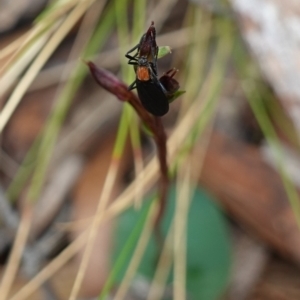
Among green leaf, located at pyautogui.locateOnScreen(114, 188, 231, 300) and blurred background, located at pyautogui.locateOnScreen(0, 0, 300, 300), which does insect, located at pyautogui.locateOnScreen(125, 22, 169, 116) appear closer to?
blurred background, located at pyautogui.locateOnScreen(0, 0, 300, 300)

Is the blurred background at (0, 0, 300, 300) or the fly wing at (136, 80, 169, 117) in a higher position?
the fly wing at (136, 80, 169, 117)

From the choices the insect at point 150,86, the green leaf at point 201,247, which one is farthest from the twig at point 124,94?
the green leaf at point 201,247

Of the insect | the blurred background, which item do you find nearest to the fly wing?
the insect

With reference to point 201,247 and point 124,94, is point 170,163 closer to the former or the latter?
point 201,247

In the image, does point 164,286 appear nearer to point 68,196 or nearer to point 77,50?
point 68,196

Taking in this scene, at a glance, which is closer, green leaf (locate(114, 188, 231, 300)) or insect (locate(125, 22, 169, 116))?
insect (locate(125, 22, 169, 116))

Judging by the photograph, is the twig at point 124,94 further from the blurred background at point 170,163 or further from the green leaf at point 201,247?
the green leaf at point 201,247

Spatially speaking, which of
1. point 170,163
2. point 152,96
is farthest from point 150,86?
point 170,163

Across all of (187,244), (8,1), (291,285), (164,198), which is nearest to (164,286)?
(187,244)

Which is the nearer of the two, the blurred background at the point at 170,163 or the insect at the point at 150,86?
the insect at the point at 150,86
